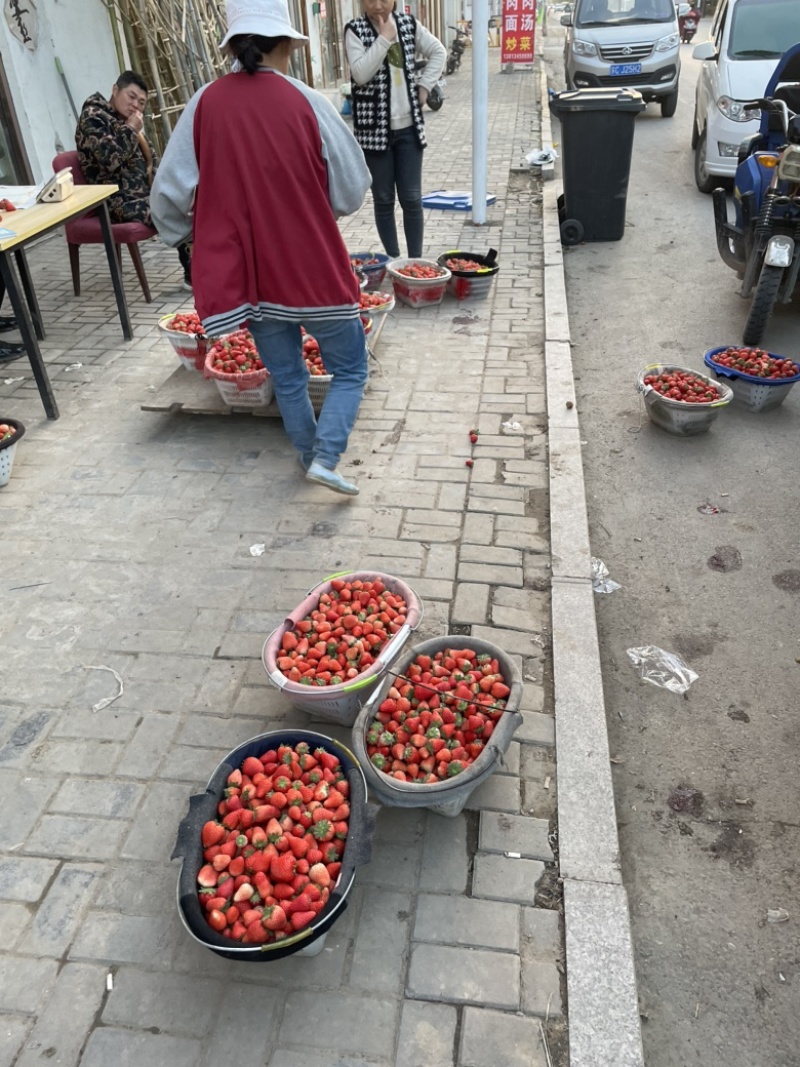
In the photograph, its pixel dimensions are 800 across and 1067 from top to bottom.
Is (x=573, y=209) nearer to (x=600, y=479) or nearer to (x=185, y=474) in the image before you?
(x=600, y=479)

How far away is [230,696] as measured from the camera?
3.04 meters

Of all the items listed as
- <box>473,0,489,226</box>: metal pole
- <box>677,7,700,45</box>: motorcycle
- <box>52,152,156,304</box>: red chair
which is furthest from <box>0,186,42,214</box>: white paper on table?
<box>677,7,700,45</box>: motorcycle

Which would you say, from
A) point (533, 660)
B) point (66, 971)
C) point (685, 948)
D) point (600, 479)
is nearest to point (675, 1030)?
point (685, 948)

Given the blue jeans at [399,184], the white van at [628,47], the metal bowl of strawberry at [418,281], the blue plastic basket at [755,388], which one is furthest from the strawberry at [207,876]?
the white van at [628,47]

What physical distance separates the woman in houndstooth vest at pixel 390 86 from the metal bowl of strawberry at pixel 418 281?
27.4 inches

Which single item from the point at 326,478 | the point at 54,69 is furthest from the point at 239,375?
the point at 54,69

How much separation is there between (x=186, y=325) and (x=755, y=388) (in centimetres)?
380

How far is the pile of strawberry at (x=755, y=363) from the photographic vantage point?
5.03 m

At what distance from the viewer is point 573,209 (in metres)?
8.30

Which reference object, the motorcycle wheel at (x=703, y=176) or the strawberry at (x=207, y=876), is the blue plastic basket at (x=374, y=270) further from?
the strawberry at (x=207, y=876)

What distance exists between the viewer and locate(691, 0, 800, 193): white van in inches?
339

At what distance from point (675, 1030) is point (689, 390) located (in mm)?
3692

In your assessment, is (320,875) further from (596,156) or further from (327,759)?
(596,156)

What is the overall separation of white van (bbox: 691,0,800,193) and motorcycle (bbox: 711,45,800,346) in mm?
2279
